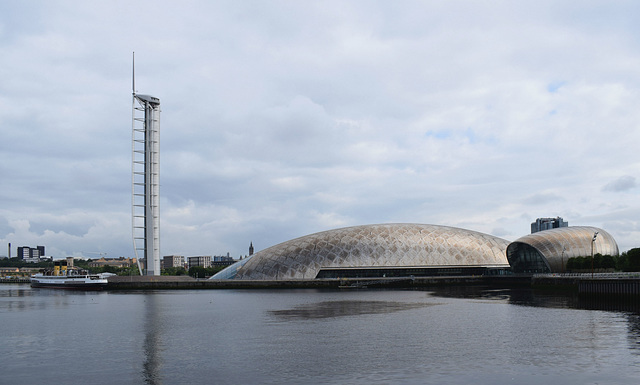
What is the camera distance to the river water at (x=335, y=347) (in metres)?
26.5

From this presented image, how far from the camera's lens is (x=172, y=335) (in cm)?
4141

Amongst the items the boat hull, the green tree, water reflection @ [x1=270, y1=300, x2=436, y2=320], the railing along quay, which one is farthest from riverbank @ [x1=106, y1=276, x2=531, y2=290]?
water reflection @ [x1=270, y1=300, x2=436, y2=320]

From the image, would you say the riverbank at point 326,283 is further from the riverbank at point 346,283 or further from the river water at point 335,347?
the river water at point 335,347

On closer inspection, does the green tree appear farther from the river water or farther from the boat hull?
the boat hull

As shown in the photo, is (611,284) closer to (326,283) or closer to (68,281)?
(326,283)

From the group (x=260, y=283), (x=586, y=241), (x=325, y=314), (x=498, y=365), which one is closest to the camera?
(x=498, y=365)

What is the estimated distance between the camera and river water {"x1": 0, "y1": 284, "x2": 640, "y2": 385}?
87.0 ft

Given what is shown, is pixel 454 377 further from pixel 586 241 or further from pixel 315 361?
pixel 586 241

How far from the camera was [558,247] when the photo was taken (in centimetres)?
10650

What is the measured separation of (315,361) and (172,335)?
15573mm

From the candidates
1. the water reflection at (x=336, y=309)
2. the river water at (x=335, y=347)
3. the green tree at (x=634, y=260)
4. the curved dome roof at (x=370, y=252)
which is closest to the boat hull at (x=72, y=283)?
the curved dome roof at (x=370, y=252)

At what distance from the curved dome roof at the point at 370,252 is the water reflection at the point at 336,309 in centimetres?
5029

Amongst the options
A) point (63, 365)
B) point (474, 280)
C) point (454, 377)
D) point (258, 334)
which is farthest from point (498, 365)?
point (474, 280)

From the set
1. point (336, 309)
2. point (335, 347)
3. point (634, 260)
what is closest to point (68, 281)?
point (336, 309)
